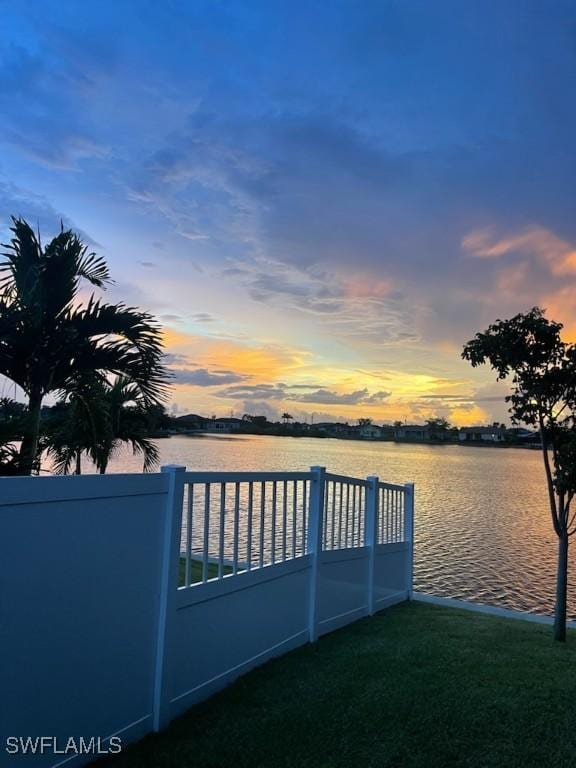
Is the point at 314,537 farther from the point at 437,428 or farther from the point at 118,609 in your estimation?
the point at 437,428

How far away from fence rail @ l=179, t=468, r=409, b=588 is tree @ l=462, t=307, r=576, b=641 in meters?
1.66

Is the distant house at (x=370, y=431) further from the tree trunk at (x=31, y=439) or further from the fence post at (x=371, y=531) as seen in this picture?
the tree trunk at (x=31, y=439)

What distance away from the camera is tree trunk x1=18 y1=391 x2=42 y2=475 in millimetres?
4018

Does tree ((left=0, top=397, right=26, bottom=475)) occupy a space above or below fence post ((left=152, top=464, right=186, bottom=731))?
above

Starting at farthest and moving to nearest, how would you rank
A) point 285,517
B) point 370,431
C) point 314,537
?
point 370,431 → point 314,537 → point 285,517

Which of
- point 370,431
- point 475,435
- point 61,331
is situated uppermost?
point 61,331

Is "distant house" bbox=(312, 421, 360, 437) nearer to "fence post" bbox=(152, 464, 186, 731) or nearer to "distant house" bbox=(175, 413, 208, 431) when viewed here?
"distant house" bbox=(175, 413, 208, 431)

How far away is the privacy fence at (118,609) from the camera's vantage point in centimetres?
212

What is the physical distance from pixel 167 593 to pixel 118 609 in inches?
12.3

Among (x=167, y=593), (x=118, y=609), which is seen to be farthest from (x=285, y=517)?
(x=118, y=609)

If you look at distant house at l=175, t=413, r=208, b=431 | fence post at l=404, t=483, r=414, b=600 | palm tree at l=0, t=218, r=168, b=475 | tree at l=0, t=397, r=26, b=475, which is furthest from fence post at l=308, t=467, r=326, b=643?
distant house at l=175, t=413, r=208, b=431

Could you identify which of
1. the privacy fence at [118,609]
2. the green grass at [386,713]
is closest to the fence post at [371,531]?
the green grass at [386,713]

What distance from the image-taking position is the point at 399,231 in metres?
11.3

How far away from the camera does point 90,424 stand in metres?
5.60
